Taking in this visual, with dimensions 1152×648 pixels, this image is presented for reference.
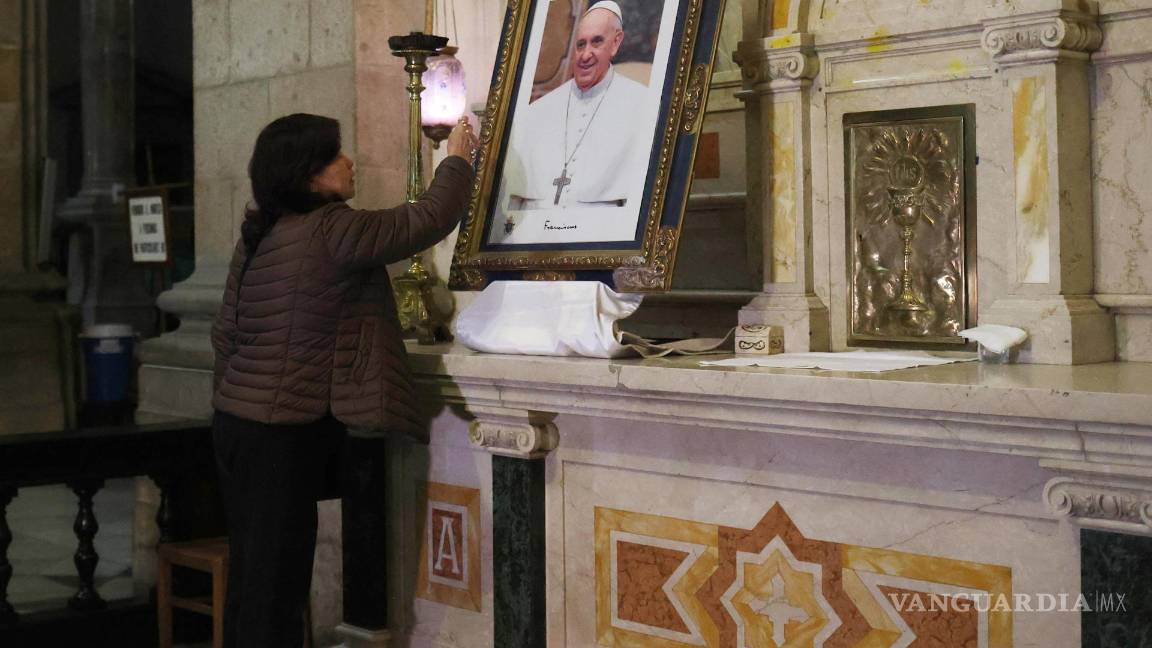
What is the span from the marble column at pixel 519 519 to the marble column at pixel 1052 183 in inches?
49.5

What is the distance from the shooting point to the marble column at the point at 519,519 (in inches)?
143

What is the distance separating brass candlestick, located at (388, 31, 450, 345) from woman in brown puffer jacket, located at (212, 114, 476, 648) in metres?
0.54

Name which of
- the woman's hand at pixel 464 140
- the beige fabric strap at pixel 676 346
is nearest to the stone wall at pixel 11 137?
the woman's hand at pixel 464 140

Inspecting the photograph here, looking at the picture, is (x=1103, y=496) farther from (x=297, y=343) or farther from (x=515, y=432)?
(x=297, y=343)

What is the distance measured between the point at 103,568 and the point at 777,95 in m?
3.90

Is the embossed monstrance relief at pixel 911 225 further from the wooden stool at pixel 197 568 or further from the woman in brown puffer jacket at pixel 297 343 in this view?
the wooden stool at pixel 197 568

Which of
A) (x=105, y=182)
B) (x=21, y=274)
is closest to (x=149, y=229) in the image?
(x=21, y=274)

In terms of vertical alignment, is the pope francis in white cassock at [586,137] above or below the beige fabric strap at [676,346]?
above

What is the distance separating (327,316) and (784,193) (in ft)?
4.32

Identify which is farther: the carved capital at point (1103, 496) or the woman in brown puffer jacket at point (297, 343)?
the woman in brown puffer jacket at point (297, 343)

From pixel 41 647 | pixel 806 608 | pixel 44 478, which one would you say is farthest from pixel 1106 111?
pixel 41 647

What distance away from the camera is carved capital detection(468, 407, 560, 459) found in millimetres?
3607

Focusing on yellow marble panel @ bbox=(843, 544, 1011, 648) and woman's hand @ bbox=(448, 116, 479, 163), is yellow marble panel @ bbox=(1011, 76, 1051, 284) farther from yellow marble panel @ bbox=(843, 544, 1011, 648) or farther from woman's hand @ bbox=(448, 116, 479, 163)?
woman's hand @ bbox=(448, 116, 479, 163)

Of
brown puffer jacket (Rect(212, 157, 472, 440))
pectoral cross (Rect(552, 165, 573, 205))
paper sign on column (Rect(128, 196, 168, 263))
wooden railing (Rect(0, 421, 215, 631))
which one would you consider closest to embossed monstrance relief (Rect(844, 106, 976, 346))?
pectoral cross (Rect(552, 165, 573, 205))
